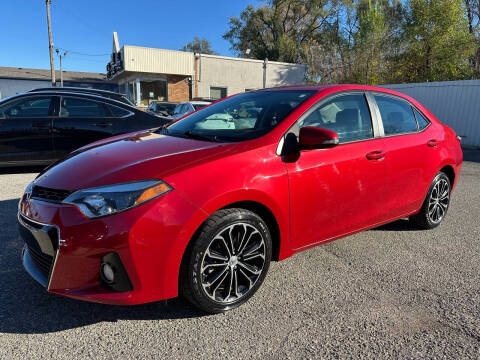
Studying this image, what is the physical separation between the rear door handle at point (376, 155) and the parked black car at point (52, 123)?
517 cm

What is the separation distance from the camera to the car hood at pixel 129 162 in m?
2.13

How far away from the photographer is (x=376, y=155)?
3.10 metres

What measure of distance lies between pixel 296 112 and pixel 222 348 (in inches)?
70.7

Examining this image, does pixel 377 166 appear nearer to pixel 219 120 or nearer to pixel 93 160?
pixel 219 120

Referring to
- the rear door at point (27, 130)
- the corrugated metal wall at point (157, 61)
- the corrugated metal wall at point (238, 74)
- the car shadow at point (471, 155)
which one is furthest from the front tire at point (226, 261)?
the corrugated metal wall at point (238, 74)

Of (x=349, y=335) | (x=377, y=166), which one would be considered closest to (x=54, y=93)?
(x=377, y=166)

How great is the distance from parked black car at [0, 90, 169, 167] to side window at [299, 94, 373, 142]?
16.2ft

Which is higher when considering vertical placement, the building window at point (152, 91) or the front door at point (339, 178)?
the building window at point (152, 91)

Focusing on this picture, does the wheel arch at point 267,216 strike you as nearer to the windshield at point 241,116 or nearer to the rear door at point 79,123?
the windshield at point 241,116

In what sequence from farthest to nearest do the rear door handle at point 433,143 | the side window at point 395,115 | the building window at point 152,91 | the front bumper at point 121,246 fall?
the building window at point 152,91, the rear door handle at point 433,143, the side window at point 395,115, the front bumper at point 121,246

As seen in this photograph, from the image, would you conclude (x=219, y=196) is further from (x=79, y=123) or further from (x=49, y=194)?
(x=79, y=123)

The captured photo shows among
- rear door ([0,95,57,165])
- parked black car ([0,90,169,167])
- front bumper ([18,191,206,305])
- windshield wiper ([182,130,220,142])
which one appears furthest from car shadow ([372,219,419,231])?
rear door ([0,95,57,165])

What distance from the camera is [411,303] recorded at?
2.56m

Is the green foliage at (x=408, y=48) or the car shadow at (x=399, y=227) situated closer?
the car shadow at (x=399, y=227)
